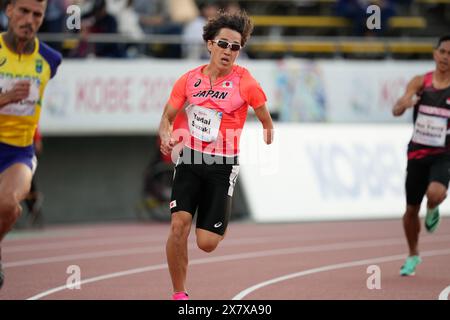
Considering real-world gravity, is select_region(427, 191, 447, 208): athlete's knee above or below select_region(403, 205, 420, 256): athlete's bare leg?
above

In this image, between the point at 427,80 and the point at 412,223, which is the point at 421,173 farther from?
the point at 427,80

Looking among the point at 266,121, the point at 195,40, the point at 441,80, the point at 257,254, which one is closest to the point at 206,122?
the point at 266,121

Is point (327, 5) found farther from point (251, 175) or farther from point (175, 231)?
point (175, 231)

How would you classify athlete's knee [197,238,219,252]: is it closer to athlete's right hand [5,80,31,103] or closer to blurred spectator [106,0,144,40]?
athlete's right hand [5,80,31,103]

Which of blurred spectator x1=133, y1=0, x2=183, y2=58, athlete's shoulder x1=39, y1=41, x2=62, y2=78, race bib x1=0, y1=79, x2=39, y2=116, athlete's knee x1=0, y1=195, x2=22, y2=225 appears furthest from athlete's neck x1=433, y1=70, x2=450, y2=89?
blurred spectator x1=133, y1=0, x2=183, y2=58

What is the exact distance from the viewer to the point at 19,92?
750cm

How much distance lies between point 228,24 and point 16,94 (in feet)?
5.72

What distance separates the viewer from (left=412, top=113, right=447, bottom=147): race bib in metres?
10.2

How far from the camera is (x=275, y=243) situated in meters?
13.9

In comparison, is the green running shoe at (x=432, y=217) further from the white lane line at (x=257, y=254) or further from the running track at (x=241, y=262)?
the white lane line at (x=257, y=254)

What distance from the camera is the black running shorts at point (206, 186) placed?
7848mm

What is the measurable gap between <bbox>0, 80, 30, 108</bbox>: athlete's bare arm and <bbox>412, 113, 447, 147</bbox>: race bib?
445 centimetres

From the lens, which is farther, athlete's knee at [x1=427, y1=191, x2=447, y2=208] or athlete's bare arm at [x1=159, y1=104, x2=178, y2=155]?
athlete's knee at [x1=427, y1=191, x2=447, y2=208]
